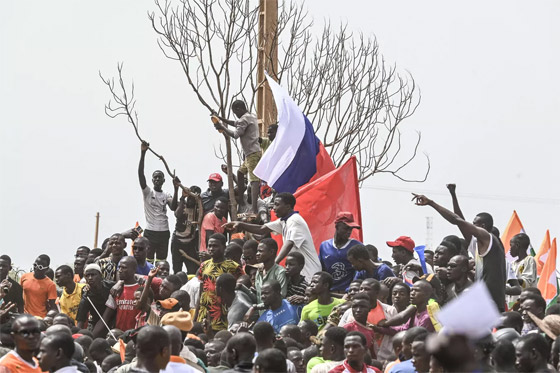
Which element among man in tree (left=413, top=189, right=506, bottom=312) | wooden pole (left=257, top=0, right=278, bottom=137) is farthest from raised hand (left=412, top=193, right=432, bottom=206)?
wooden pole (left=257, top=0, right=278, bottom=137)

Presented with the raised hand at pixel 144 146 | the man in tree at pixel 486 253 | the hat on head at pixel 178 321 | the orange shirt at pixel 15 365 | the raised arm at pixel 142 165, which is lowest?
the orange shirt at pixel 15 365

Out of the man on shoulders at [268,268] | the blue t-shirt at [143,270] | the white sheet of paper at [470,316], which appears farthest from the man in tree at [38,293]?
the white sheet of paper at [470,316]

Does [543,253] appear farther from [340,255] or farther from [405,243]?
[340,255]

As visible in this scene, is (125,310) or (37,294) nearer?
(125,310)

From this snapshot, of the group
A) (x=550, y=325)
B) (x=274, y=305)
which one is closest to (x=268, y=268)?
(x=274, y=305)

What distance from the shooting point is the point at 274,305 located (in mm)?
9555

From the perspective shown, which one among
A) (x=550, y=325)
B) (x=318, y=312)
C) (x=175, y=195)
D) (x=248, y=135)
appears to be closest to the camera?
(x=550, y=325)

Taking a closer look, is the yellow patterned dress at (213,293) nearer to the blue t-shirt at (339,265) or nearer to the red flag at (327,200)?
the blue t-shirt at (339,265)

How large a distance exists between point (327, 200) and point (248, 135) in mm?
2270

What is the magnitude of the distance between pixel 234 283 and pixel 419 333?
162 inches

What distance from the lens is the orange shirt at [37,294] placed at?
494 inches

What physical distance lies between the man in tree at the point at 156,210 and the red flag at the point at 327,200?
2.70 meters

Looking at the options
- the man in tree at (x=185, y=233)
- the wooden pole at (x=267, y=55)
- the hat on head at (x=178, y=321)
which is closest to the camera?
the hat on head at (x=178, y=321)

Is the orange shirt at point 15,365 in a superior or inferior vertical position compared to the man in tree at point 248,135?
inferior
